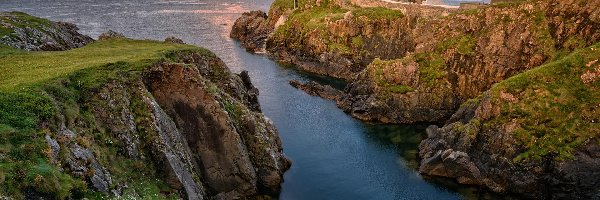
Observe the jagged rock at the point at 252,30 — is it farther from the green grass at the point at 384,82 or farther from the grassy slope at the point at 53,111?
the grassy slope at the point at 53,111

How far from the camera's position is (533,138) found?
63406 mm

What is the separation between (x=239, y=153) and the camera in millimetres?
53875

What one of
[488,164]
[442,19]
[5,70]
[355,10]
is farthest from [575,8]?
[5,70]

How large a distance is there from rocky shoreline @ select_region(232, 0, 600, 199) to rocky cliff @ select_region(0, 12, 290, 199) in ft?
85.9

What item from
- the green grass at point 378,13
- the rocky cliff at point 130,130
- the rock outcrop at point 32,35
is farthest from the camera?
the green grass at point 378,13

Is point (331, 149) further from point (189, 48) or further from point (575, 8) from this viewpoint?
point (575, 8)

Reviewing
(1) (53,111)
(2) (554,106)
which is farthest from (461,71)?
(1) (53,111)

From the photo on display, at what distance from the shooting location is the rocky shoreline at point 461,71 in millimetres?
60875

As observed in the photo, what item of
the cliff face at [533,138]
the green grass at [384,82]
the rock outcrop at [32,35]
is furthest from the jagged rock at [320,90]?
the rock outcrop at [32,35]

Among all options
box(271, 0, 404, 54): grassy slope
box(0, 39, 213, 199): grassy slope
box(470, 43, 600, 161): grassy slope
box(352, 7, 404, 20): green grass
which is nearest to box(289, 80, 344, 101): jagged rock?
box(271, 0, 404, 54): grassy slope

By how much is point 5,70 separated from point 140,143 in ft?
50.6

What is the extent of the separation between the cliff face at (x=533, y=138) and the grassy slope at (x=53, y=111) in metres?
39.2

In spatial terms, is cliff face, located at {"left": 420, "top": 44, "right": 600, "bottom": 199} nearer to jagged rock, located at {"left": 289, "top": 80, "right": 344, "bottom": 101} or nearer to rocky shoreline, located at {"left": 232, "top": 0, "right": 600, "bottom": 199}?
rocky shoreline, located at {"left": 232, "top": 0, "right": 600, "bottom": 199}

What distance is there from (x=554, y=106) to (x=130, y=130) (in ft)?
181
